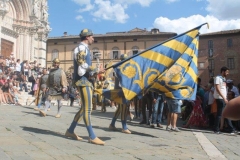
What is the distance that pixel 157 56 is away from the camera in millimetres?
7297

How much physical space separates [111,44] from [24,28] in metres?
31.7

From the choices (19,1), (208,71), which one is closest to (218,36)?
(208,71)

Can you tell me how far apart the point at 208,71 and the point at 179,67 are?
5662cm

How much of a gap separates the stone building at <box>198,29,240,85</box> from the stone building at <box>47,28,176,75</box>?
25.4 ft

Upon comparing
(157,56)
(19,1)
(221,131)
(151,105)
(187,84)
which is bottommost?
(221,131)

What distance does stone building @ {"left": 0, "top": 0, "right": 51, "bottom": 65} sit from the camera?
29.4 meters

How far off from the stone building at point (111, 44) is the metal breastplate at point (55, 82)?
47860mm

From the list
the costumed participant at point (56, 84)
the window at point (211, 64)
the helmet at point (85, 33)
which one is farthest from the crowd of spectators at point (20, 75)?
the window at point (211, 64)

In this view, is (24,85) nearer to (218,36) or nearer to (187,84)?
(187,84)

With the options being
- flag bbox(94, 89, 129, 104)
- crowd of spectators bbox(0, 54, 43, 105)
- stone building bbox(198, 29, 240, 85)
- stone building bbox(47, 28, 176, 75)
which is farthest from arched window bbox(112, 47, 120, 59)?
flag bbox(94, 89, 129, 104)

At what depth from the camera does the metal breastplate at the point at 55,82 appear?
10.2m

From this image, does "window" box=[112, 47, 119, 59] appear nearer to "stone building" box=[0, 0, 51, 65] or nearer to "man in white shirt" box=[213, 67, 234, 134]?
"stone building" box=[0, 0, 51, 65]

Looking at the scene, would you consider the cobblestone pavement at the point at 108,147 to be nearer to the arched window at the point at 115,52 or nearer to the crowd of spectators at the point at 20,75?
the crowd of spectators at the point at 20,75

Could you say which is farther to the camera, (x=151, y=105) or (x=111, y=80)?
(x=111, y=80)
